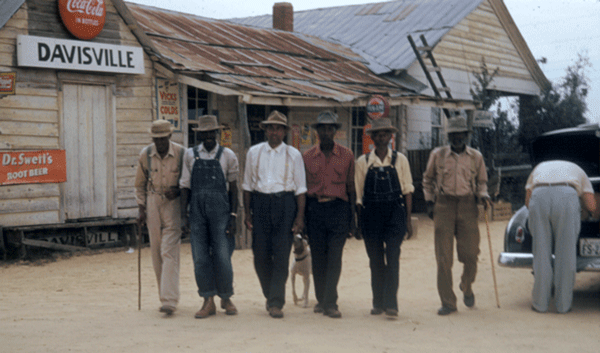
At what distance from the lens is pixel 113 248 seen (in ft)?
38.8

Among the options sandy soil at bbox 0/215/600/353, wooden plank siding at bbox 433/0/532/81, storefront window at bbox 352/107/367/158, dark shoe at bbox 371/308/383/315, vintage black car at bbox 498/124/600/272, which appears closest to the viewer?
sandy soil at bbox 0/215/600/353

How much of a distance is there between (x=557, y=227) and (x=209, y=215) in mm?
3285

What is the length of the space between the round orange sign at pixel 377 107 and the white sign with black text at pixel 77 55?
442 centimetres

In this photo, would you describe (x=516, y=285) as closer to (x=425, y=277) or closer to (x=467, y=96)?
(x=425, y=277)

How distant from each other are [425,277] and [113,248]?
5303 mm

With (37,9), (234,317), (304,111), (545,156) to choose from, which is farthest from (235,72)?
(234,317)

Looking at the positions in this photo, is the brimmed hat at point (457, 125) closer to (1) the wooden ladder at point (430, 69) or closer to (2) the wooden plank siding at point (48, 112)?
(2) the wooden plank siding at point (48, 112)

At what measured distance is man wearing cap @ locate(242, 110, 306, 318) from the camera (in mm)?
6477

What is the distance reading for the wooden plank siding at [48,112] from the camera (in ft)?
35.0

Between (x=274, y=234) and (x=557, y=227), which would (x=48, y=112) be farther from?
(x=557, y=227)

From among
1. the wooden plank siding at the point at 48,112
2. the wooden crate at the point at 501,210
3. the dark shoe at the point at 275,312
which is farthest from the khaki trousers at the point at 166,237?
the wooden crate at the point at 501,210

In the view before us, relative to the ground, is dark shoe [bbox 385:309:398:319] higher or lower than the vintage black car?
lower

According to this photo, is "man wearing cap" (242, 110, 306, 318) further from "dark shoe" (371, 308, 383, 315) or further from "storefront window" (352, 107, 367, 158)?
"storefront window" (352, 107, 367, 158)

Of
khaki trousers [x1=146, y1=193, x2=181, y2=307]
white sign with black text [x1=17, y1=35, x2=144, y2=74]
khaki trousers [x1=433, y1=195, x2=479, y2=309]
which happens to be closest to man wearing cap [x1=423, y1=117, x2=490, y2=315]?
khaki trousers [x1=433, y1=195, x2=479, y2=309]
